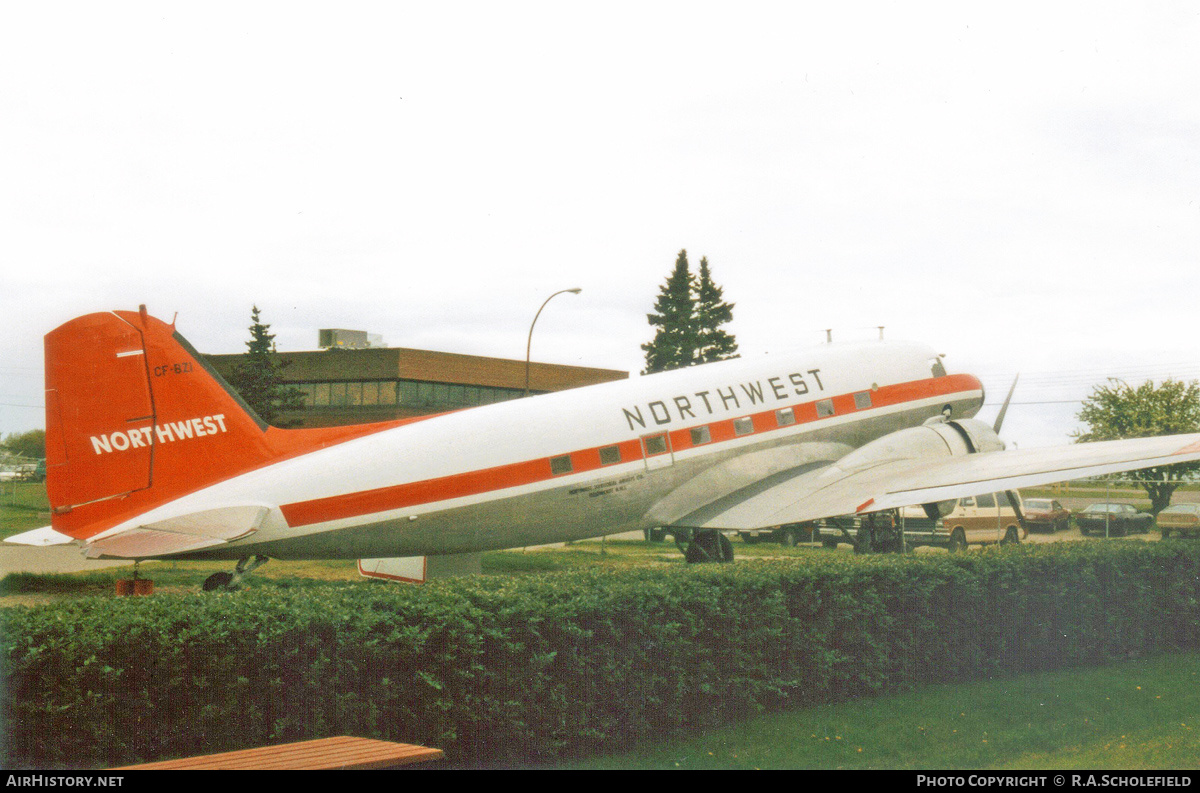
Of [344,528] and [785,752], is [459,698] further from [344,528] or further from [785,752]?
[344,528]

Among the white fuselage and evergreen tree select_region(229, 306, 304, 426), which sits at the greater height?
evergreen tree select_region(229, 306, 304, 426)

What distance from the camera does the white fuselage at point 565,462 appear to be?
13.7 meters

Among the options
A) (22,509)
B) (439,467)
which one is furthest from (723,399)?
(22,509)

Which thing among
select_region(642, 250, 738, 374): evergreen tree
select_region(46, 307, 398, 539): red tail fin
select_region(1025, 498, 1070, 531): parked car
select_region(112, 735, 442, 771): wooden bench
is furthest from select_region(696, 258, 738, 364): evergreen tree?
select_region(112, 735, 442, 771): wooden bench

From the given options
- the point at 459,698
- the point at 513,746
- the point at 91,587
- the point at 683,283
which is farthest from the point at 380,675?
the point at 683,283

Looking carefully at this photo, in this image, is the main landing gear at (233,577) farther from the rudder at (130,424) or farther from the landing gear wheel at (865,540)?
the landing gear wheel at (865,540)

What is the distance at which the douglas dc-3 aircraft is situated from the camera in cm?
1327

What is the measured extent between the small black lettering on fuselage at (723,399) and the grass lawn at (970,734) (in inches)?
275

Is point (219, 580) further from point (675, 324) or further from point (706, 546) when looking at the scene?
point (675, 324)

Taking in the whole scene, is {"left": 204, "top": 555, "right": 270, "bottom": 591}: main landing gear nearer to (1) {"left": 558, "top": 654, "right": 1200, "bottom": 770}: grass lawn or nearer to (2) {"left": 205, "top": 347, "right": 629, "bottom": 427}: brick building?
(1) {"left": 558, "top": 654, "right": 1200, "bottom": 770}: grass lawn

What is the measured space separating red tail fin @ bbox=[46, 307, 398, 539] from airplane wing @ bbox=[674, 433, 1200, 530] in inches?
284

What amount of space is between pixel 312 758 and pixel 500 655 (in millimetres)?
2334

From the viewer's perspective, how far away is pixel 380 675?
7426 millimetres

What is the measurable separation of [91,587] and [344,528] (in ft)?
37.5
